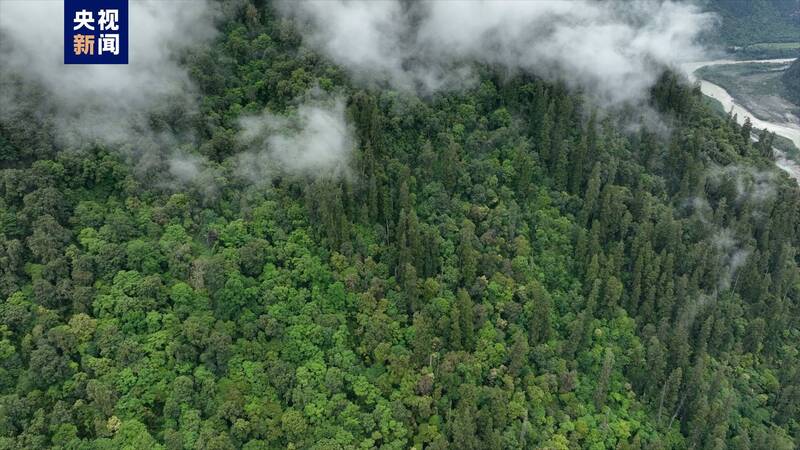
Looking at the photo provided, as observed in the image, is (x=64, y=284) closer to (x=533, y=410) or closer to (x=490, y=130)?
(x=533, y=410)

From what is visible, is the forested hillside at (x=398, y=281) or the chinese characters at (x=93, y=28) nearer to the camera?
the forested hillside at (x=398, y=281)

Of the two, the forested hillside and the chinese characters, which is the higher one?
the chinese characters

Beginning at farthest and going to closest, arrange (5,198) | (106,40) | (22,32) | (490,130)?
(490,130) → (22,32) → (106,40) → (5,198)

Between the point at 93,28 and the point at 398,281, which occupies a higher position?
the point at 93,28

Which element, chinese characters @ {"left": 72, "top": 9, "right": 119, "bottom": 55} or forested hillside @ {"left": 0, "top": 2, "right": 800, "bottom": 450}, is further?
chinese characters @ {"left": 72, "top": 9, "right": 119, "bottom": 55}

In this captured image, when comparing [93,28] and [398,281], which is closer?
[93,28]

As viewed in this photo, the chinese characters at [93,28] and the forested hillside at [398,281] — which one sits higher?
the chinese characters at [93,28]

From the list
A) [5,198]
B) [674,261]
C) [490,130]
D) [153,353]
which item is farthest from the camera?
[490,130]

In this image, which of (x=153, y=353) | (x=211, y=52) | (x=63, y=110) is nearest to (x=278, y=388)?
(x=153, y=353)
